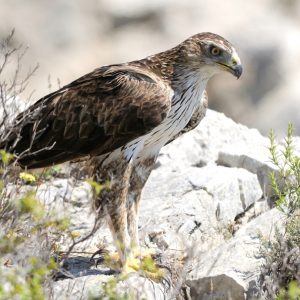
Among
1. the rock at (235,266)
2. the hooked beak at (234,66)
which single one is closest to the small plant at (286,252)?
the rock at (235,266)

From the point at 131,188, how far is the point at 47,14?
16547mm

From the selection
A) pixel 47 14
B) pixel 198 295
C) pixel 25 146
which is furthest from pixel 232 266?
pixel 47 14

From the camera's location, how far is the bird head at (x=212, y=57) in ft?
31.7

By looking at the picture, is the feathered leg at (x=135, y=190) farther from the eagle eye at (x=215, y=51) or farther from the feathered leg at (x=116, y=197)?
the eagle eye at (x=215, y=51)

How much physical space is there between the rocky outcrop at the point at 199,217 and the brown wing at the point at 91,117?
340 millimetres

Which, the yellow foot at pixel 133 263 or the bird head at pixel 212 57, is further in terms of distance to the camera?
the bird head at pixel 212 57

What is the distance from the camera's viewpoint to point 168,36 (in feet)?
83.3

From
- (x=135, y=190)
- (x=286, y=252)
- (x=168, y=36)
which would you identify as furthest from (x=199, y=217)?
(x=168, y=36)

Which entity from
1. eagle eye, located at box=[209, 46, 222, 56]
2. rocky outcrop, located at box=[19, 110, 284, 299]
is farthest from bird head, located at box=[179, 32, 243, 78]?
rocky outcrop, located at box=[19, 110, 284, 299]

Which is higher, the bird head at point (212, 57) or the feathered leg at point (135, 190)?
the bird head at point (212, 57)

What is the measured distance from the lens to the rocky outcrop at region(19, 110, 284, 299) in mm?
9109

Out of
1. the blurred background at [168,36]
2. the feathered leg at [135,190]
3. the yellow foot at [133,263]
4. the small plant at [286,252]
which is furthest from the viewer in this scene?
the blurred background at [168,36]

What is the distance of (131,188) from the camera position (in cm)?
993

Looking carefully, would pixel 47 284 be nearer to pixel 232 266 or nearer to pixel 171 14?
→ pixel 232 266
